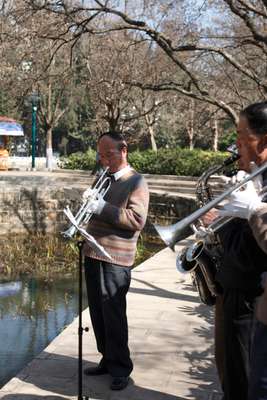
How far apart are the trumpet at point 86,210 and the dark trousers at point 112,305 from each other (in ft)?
1.33

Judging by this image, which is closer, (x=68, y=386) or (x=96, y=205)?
(x=96, y=205)

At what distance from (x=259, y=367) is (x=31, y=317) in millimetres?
5932

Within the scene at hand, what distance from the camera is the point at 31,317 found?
8.00m

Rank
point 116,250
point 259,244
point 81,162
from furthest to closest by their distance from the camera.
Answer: point 81,162 → point 116,250 → point 259,244

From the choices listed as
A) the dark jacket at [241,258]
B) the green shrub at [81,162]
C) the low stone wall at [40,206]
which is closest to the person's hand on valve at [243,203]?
the dark jacket at [241,258]

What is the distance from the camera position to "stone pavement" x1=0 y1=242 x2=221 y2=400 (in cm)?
409

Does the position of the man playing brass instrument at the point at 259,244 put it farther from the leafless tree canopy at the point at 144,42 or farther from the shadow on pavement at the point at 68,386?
the leafless tree canopy at the point at 144,42

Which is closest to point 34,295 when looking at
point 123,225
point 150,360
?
point 150,360

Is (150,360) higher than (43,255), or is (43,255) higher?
(150,360)

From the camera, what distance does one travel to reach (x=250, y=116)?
2822mm

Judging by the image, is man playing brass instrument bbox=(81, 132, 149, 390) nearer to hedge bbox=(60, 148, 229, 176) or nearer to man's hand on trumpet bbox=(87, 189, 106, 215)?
man's hand on trumpet bbox=(87, 189, 106, 215)

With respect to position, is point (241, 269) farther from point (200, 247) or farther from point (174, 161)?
point (174, 161)

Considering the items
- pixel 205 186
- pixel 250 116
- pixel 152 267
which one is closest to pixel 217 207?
pixel 250 116

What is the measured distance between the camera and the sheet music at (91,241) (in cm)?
365
